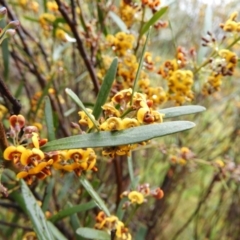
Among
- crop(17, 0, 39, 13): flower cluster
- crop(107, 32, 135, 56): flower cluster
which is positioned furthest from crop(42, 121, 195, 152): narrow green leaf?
crop(17, 0, 39, 13): flower cluster

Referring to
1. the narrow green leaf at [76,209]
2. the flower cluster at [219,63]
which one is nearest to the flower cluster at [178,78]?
the flower cluster at [219,63]

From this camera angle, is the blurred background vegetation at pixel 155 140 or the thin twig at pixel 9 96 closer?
the thin twig at pixel 9 96

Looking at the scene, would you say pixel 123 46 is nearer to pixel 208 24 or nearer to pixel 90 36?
pixel 90 36

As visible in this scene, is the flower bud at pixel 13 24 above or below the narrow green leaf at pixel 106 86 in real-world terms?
above

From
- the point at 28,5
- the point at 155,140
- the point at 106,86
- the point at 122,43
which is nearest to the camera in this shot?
the point at 106,86

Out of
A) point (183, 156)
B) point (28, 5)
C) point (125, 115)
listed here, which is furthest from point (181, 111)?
point (28, 5)

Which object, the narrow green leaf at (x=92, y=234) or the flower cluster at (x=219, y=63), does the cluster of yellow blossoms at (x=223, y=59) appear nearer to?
the flower cluster at (x=219, y=63)

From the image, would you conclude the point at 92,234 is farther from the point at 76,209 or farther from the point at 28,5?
the point at 28,5
